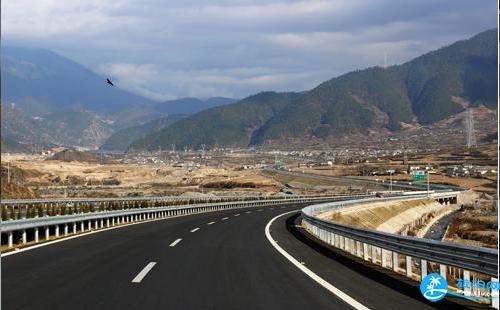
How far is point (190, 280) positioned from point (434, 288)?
4504 mm

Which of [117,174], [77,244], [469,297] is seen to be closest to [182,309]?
[469,297]

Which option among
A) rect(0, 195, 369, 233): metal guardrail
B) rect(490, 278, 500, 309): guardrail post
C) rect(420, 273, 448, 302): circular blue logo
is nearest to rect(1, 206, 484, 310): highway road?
rect(420, 273, 448, 302): circular blue logo

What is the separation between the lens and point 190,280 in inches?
478

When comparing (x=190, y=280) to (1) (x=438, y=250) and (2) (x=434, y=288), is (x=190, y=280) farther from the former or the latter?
(1) (x=438, y=250)

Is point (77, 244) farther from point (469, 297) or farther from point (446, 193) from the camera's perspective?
point (446, 193)

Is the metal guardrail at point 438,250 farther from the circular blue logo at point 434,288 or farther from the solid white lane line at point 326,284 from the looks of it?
the solid white lane line at point 326,284

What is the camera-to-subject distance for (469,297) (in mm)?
10703

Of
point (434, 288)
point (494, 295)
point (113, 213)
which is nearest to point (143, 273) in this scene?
point (434, 288)

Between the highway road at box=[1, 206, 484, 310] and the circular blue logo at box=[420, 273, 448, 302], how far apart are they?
0.63 ft

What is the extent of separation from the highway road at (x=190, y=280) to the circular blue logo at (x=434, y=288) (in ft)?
0.63

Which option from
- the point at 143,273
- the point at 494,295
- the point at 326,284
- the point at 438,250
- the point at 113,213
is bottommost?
the point at 113,213

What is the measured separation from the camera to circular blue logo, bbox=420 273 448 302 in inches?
422

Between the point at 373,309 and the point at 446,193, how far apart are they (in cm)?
Answer: 8885

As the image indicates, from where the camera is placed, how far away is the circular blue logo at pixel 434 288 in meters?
10.7
